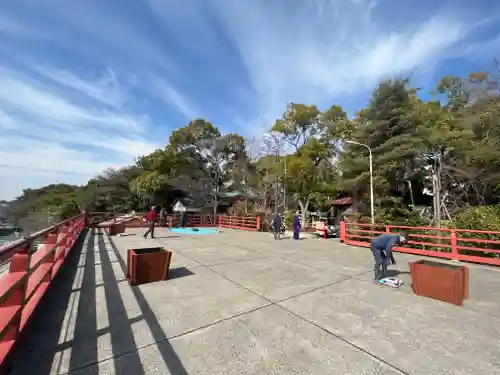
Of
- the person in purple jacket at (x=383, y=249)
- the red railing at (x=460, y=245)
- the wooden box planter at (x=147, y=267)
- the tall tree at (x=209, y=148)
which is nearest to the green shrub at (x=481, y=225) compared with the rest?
the red railing at (x=460, y=245)

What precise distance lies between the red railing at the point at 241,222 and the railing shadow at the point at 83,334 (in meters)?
13.6

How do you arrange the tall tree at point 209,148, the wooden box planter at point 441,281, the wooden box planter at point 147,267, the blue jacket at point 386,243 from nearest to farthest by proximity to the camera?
the wooden box planter at point 441,281 < the wooden box planter at point 147,267 < the blue jacket at point 386,243 < the tall tree at point 209,148

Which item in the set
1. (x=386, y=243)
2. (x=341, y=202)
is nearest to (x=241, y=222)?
(x=341, y=202)

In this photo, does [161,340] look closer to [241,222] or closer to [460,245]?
[460,245]

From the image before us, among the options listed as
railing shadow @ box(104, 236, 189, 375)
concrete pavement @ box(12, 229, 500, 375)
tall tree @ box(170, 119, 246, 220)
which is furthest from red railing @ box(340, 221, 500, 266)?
tall tree @ box(170, 119, 246, 220)

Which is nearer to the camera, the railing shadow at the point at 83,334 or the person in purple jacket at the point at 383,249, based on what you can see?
the railing shadow at the point at 83,334

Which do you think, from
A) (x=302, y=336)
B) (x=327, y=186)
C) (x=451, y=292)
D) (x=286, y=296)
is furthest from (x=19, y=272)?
(x=327, y=186)

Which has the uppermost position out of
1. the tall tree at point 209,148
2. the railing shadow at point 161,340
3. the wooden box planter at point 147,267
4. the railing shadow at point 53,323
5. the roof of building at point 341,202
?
the tall tree at point 209,148

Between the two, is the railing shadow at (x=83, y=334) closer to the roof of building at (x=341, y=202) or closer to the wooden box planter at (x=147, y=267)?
the wooden box planter at (x=147, y=267)

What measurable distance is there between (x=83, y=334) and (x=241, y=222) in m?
17.1

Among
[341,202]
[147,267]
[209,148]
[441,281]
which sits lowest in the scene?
[147,267]

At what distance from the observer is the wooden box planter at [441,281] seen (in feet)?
13.1

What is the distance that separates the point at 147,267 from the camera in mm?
4984

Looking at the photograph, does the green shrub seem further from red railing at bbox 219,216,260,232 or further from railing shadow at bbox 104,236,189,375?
red railing at bbox 219,216,260,232
